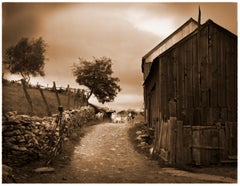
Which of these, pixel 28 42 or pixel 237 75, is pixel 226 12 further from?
pixel 28 42

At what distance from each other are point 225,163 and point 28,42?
6.02 metres

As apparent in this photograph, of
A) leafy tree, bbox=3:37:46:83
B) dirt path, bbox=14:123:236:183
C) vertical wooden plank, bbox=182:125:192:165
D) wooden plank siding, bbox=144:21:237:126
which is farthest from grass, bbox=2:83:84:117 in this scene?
vertical wooden plank, bbox=182:125:192:165

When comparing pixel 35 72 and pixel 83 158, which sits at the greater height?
pixel 35 72

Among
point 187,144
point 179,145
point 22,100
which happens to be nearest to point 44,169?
point 22,100

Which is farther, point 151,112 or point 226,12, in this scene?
point 151,112

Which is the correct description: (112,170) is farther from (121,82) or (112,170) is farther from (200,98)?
(200,98)

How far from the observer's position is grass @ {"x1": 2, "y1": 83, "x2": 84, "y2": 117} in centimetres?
760

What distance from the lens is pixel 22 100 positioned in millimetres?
8430

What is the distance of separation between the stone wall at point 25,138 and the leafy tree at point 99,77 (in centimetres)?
164

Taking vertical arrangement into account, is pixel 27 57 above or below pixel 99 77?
above

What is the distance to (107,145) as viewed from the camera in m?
9.97

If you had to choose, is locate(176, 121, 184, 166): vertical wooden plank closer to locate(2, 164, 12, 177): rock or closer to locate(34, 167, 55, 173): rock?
locate(34, 167, 55, 173): rock

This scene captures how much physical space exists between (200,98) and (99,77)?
9.42ft

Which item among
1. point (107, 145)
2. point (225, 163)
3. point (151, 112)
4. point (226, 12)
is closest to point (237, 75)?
point (226, 12)
